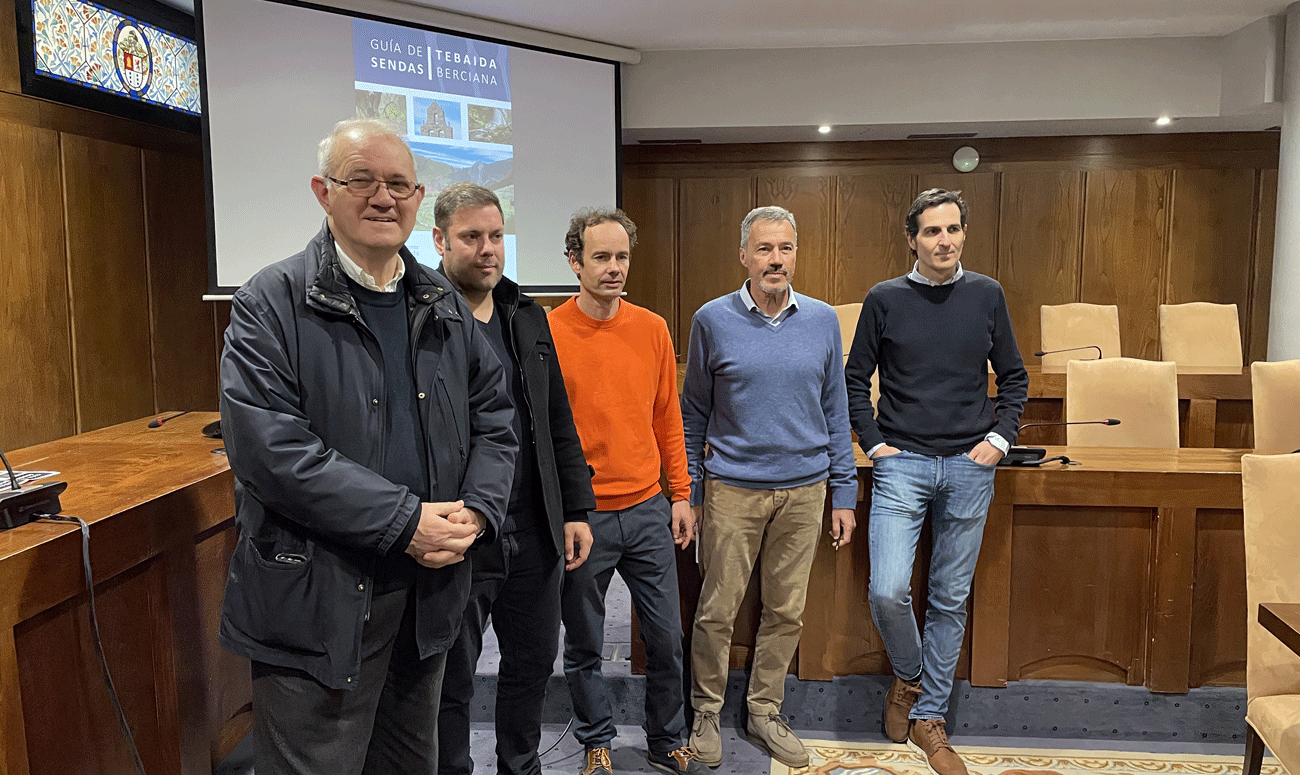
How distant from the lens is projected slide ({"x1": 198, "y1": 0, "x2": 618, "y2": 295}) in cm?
434

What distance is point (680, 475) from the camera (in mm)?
2354

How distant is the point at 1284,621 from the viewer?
5.18 feet

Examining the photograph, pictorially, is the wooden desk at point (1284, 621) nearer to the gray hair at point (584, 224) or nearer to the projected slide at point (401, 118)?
the gray hair at point (584, 224)

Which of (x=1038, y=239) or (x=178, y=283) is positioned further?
(x=1038, y=239)

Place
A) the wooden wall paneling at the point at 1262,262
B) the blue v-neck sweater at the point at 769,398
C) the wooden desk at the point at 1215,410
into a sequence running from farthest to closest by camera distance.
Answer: the wooden wall paneling at the point at 1262,262
the wooden desk at the point at 1215,410
the blue v-neck sweater at the point at 769,398

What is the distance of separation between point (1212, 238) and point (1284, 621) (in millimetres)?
6297

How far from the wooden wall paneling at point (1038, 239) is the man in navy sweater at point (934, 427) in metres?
4.90

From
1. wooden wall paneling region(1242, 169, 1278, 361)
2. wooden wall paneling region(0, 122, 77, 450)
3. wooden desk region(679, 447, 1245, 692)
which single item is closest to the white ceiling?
wooden wall paneling region(0, 122, 77, 450)

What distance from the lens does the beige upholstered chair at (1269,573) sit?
6.21 ft

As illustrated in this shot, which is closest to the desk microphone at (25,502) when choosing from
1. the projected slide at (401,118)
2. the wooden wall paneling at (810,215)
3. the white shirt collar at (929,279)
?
the white shirt collar at (929,279)

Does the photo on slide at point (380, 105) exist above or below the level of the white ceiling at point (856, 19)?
below

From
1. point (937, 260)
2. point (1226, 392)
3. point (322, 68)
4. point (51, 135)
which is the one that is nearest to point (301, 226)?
point (322, 68)

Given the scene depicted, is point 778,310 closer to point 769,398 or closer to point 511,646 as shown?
point 769,398

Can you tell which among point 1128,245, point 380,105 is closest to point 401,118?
point 380,105
